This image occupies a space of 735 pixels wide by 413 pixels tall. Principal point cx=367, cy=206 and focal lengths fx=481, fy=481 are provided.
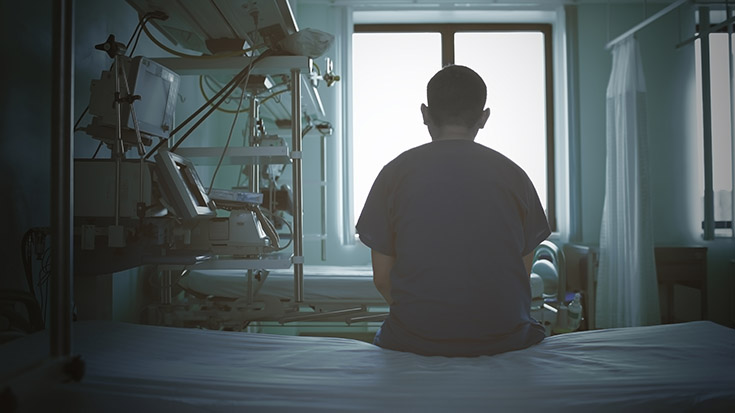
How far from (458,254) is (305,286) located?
5.30ft

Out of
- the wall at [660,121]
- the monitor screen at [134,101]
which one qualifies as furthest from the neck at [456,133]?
the wall at [660,121]

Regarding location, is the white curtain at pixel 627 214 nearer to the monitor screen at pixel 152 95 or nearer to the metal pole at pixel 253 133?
the metal pole at pixel 253 133

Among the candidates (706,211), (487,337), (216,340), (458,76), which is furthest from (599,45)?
(216,340)

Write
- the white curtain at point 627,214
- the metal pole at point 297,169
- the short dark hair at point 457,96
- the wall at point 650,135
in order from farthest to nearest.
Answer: the wall at point 650,135, the white curtain at point 627,214, the metal pole at point 297,169, the short dark hair at point 457,96

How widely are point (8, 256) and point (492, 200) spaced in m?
1.52

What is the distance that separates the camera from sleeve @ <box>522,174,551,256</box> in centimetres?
115

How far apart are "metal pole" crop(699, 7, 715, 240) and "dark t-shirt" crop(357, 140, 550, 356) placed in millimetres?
3114

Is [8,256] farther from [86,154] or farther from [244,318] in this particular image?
[244,318]

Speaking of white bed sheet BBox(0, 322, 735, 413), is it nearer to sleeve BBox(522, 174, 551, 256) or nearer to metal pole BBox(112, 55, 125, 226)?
sleeve BBox(522, 174, 551, 256)

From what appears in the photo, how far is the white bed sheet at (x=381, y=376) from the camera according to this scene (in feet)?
2.60

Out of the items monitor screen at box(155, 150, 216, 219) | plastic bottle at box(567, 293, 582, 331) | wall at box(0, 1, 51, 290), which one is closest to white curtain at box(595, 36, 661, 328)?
plastic bottle at box(567, 293, 582, 331)

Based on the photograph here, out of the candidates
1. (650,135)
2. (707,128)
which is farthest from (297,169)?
(650,135)

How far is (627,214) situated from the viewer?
3.40 meters

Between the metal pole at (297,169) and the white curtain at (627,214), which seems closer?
the metal pole at (297,169)
